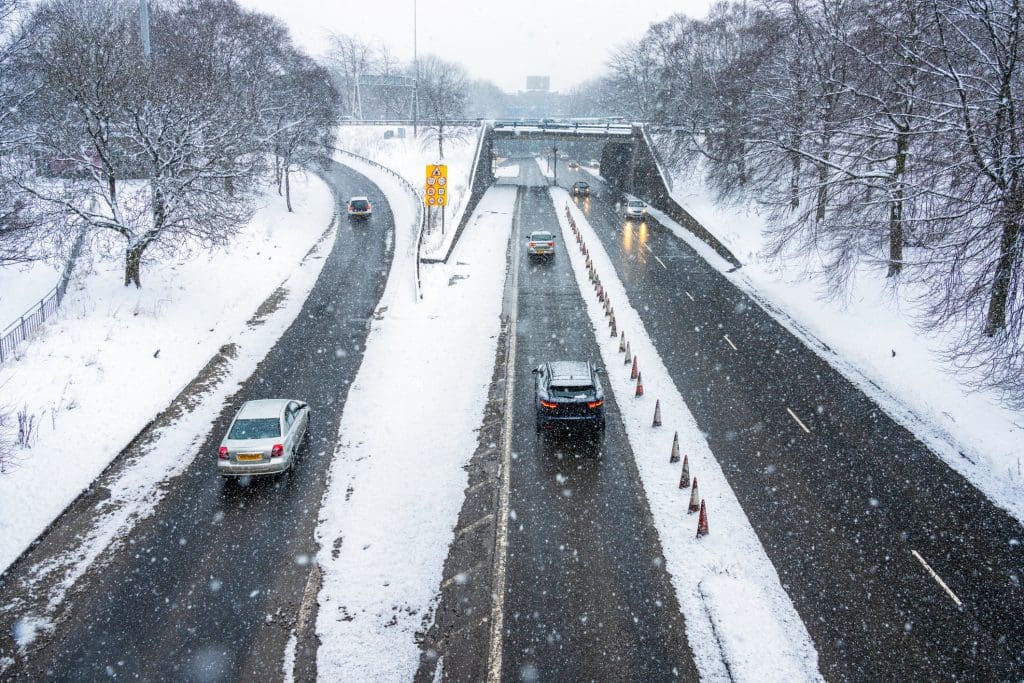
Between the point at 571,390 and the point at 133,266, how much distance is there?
1825 cm

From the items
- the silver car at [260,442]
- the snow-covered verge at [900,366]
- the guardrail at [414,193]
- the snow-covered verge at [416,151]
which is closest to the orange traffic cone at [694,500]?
the snow-covered verge at [900,366]

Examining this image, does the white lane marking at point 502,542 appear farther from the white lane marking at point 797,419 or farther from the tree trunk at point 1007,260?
the tree trunk at point 1007,260

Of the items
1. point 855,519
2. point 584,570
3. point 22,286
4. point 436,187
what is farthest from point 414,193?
point 584,570

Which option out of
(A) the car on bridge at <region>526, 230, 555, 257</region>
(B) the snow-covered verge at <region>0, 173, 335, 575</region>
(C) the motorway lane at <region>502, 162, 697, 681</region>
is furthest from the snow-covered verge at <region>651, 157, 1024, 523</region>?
(B) the snow-covered verge at <region>0, 173, 335, 575</region>

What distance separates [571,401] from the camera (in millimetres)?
15266

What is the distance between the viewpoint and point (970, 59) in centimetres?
1883

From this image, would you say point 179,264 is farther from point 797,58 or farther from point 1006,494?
point 797,58

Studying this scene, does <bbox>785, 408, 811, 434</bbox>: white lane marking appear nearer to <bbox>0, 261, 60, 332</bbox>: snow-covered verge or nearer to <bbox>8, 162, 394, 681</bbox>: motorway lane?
<bbox>8, 162, 394, 681</bbox>: motorway lane

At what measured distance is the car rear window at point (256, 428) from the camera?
46.8 feet

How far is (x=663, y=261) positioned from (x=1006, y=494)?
905 inches

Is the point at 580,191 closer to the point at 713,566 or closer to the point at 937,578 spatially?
the point at 713,566

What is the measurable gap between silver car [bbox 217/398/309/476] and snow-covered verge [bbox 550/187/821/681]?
7.64m

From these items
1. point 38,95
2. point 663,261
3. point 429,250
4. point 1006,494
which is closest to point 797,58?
point 663,261

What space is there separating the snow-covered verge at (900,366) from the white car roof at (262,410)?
14794 millimetres
